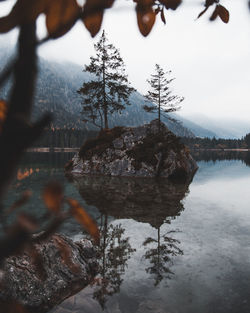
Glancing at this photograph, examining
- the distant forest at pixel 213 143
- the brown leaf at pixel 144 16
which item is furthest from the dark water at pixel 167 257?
the distant forest at pixel 213 143

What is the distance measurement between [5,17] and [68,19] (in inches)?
5.1

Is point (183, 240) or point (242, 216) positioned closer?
point (183, 240)

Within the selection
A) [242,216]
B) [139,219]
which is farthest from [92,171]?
[242,216]

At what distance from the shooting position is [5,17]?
44 cm

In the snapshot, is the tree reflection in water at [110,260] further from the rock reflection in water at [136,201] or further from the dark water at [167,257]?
the rock reflection in water at [136,201]

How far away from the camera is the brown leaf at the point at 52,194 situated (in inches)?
15.5

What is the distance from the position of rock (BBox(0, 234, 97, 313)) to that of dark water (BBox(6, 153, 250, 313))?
19 cm

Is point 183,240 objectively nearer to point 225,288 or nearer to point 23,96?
point 225,288

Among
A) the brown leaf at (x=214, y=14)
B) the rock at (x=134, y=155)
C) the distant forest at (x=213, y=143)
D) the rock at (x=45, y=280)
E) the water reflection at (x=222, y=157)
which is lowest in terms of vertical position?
the water reflection at (x=222, y=157)

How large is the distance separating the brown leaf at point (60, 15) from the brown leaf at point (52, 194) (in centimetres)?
32

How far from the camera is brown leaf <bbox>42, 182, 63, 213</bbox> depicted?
1.30ft

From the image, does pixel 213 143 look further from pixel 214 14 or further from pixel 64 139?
pixel 214 14

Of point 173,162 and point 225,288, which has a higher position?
point 173,162

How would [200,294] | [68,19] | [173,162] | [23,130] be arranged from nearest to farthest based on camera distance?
[23,130]
[68,19]
[200,294]
[173,162]
